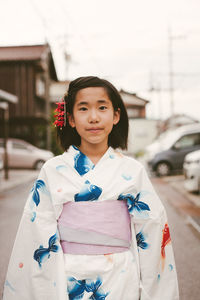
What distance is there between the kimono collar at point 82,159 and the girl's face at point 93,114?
73mm

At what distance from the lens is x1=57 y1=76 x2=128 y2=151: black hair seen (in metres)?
1.74

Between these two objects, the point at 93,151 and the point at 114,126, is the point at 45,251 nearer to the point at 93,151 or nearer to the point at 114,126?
the point at 93,151

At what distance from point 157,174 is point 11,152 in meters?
6.89

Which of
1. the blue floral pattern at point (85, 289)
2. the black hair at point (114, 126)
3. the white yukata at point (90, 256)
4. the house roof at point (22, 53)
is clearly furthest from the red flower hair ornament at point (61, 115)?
the house roof at point (22, 53)

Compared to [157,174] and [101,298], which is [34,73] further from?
[101,298]

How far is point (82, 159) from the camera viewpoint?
1703 mm

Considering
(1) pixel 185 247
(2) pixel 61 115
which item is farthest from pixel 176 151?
(2) pixel 61 115

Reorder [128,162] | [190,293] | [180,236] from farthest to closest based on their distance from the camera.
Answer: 1. [180,236]
2. [190,293]
3. [128,162]

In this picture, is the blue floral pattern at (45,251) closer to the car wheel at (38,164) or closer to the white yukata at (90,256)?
the white yukata at (90,256)

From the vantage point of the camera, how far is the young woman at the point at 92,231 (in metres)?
1.57

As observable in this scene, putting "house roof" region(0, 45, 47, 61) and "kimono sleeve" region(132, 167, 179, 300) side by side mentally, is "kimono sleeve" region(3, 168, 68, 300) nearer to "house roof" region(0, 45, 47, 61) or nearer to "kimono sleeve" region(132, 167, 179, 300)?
"kimono sleeve" region(132, 167, 179, 300)

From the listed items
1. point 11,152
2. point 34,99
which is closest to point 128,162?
point 11,152

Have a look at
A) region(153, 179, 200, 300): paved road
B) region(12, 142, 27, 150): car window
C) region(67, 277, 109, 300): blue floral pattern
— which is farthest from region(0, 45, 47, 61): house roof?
region(67, 277, 109, 300): blue floral pattern

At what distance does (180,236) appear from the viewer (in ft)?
15.4
